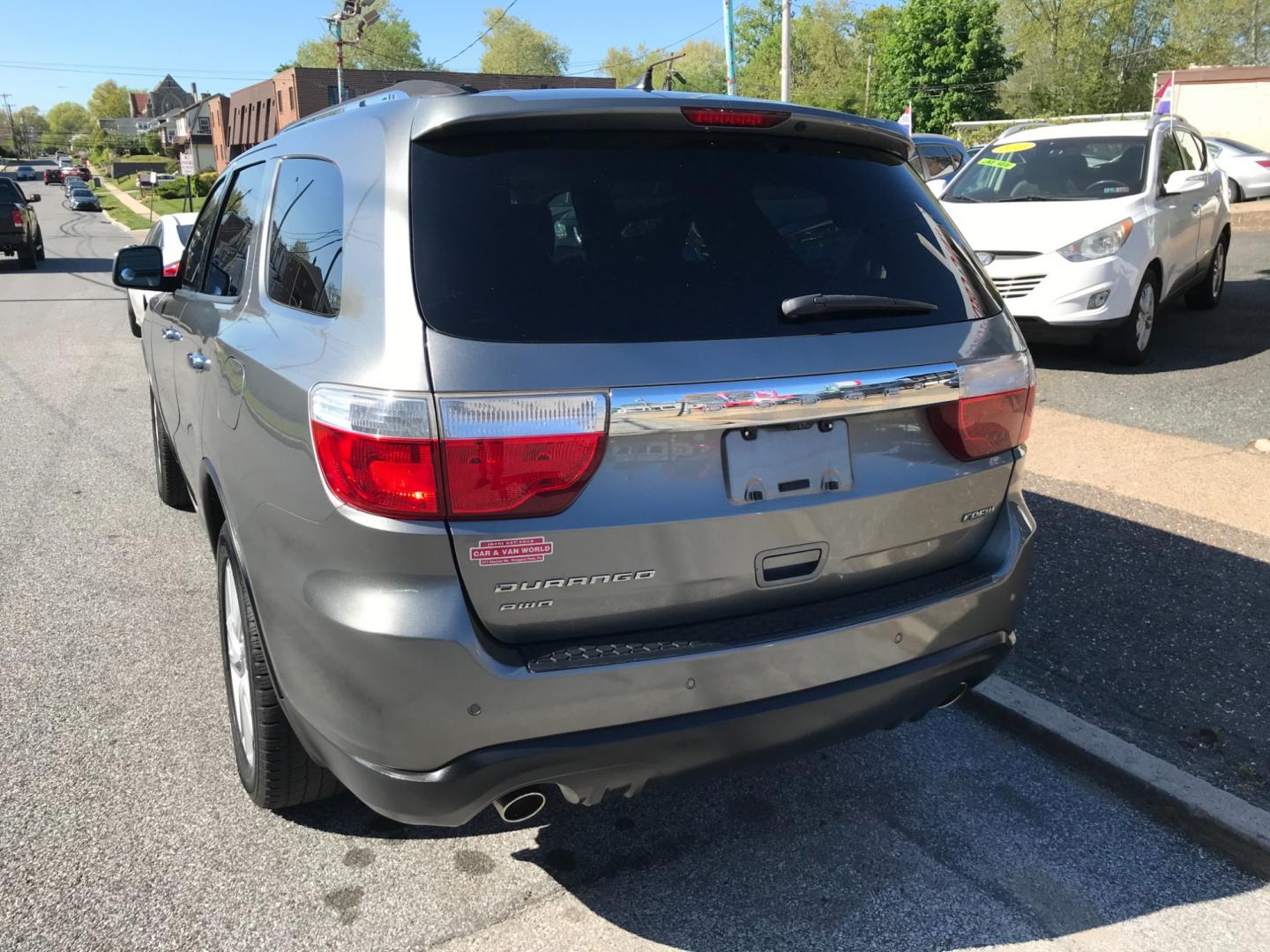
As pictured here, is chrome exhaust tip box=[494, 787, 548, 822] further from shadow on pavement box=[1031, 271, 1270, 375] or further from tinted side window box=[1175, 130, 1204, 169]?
tinted side window box=[1175, 130, 1204, 169]

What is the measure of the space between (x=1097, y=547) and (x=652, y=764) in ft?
11.0

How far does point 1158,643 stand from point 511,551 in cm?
297

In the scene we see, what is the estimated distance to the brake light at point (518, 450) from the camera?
6.89ft

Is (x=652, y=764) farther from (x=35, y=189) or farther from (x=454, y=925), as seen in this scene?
(x=35, y=189)

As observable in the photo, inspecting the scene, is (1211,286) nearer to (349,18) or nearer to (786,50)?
(786,50)

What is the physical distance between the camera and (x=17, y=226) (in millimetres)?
22781

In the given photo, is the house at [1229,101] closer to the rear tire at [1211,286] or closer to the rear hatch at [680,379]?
the rear tire at [1211,286]

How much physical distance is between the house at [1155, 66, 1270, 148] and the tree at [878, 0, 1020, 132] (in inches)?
1180

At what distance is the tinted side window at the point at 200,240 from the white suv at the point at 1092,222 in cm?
616

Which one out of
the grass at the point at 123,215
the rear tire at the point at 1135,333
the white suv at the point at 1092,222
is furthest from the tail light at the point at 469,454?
the grass at the point at 123,215

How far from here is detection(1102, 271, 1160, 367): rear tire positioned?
848cm

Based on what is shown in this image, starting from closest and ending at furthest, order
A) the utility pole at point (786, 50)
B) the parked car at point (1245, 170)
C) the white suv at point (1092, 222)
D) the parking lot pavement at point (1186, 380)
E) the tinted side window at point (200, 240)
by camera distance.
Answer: the tinted side window at point (200, 240) < the parking lot pavement at point (1186, 380) < the white suv at point (1092, 222) < the parked car at point (1245, 170) < the utility pole at point (786, 50)

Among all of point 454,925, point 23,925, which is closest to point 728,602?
point 454,925

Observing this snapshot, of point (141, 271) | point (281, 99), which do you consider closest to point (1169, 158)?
point (141, 271)
